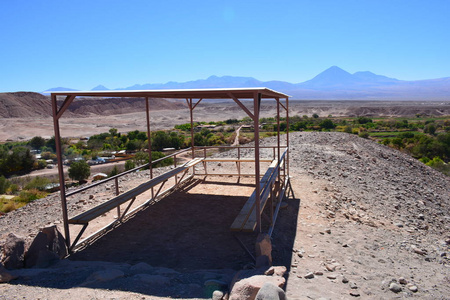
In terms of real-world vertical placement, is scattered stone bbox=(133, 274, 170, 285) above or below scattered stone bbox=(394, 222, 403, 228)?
above

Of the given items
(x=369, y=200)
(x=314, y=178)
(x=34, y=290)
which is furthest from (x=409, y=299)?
(x=314, y=178)

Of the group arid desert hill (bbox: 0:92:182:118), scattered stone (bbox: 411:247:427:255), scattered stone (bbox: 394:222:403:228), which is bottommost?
scattered stone (bbox: 394:222:403:228)

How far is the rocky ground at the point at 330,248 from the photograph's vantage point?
15.3 feet

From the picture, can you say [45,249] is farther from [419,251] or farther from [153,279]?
[419,251]

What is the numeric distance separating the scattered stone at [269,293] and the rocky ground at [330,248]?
73cm

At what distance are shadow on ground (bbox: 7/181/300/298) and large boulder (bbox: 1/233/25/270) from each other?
641 millimetres

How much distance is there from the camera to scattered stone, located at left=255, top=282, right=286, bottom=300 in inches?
150

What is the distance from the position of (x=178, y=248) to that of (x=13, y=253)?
2527 mm

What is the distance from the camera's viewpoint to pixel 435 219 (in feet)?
34.2

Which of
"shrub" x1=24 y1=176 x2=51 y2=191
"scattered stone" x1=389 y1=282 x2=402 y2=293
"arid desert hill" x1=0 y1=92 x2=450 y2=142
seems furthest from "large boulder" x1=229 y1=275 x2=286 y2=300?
"arid desert hill" x1=0 y1=92 x2=450 y2=142

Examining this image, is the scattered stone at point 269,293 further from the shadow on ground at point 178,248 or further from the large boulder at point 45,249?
the large boulder at point 45,249

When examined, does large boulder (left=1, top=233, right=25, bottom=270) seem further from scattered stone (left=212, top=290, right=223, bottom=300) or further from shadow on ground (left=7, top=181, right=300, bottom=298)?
scattered stone (left=212, top=290, right=223, bottom=300)

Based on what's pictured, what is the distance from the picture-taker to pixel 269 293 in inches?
151

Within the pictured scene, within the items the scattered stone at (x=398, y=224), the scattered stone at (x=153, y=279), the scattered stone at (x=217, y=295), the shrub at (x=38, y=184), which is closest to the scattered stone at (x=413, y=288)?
the scattered stone at (x=217, y=295)
